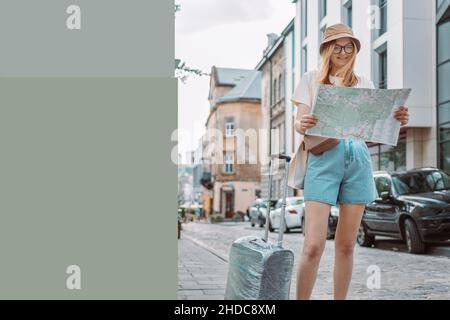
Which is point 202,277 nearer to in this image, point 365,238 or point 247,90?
point 365,238

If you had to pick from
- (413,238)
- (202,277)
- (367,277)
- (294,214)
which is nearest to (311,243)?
(202,277)

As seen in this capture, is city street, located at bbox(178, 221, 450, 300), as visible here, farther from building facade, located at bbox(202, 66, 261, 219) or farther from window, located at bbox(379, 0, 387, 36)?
building facade, located at bbox(202, 66, 261, 219)

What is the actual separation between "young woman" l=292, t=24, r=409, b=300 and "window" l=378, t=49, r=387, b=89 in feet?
30.4

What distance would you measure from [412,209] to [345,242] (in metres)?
6.42

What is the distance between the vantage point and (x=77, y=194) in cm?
429

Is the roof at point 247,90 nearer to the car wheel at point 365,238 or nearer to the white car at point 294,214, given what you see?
the white car at point 294,214

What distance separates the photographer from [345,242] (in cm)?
298

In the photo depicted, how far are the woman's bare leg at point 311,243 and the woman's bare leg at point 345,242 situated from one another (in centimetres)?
10

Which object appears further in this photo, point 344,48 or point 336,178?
point 344,48

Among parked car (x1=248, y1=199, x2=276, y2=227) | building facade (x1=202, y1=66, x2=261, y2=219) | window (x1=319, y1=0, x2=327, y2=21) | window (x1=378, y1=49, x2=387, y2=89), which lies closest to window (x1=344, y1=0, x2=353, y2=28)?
window (x1=319, y1=0, x2=327, y2=21)

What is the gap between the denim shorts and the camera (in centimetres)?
288
